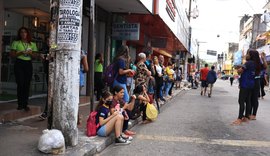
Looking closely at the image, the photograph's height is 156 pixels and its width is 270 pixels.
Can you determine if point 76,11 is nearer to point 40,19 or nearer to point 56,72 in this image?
point 56,72

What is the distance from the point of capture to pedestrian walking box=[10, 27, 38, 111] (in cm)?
798

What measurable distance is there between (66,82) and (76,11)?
107 cm

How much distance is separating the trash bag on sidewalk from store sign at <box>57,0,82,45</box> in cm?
138

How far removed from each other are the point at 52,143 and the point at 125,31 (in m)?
9.27

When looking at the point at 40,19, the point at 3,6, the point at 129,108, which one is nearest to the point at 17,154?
the point at 129,108

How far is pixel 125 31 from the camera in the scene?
565 inches

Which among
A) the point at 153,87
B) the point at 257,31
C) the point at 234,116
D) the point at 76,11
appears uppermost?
the point at 257,31

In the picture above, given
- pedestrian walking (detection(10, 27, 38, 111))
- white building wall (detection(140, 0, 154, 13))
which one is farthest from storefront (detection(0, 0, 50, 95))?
white building wall (detection(140, 0, 154, 13))

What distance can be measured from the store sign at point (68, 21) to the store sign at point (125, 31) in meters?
7.93

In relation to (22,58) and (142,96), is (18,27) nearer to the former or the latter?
(22,58)

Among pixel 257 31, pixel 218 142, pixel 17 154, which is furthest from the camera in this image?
pixel 257 31

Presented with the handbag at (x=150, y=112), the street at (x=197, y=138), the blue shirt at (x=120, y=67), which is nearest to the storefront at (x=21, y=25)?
the blue shirt at (x=120, y=67)

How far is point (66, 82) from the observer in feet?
19.5

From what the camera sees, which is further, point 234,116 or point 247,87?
point 234,116
